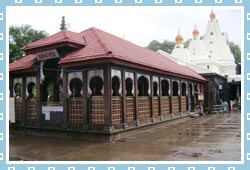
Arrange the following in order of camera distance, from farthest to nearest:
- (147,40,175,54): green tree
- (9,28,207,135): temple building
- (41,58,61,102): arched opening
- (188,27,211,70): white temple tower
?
(147,40,175,54): green tree, (188,27,211,70): white temple tower, (41,58,61,102): arched opening, (9,28,207,135): temple building

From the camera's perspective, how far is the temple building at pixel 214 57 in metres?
30.2

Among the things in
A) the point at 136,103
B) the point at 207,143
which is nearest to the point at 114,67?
the point at 136,103

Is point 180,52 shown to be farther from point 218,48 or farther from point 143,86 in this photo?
point 143,86

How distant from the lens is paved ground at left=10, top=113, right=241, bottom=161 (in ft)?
28.0

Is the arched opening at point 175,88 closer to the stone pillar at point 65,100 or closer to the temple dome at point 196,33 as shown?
the stone pillar at point 65,100

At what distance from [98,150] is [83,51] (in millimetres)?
4317

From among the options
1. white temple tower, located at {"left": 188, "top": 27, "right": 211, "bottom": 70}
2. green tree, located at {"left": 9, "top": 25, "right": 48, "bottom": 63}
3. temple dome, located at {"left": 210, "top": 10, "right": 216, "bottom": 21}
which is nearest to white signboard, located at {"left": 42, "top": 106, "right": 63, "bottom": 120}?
green tree, located at {"left": 9, "top": 25, "right": 48, "bottom": 63}

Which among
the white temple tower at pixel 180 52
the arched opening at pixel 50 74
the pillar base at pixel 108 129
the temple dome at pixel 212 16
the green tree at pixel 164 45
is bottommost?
the pillar base at pixel 108 129

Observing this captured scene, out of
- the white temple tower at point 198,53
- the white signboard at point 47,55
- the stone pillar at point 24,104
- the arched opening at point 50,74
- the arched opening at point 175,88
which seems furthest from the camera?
the white temple tower at point 198,53

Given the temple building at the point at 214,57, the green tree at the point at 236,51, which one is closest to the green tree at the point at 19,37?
the temple building at the point at 214,57

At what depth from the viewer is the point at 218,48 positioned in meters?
37.6

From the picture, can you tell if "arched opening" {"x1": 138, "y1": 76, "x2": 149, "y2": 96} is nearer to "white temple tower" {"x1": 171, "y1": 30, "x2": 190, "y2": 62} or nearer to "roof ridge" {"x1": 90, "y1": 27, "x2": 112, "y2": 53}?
"roof ridge" {"x1": 90, "y1": 27, "x2": 112, "y2": 53}

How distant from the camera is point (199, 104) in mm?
24469
